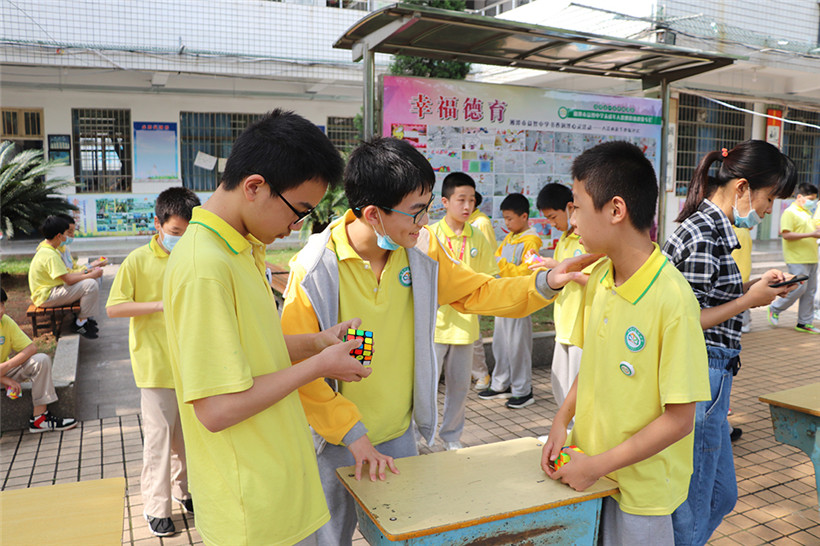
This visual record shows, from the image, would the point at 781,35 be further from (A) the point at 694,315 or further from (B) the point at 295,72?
(A) the point at 694,315

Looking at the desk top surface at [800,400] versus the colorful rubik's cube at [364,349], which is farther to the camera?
the desk top surface at [800,400]

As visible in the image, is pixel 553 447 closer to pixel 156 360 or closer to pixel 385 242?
pixel 385 242

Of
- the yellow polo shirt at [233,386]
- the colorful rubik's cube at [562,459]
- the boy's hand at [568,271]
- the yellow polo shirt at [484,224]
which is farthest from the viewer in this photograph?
the yellow polo shirt at [484,224]

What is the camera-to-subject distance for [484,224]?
5.39m

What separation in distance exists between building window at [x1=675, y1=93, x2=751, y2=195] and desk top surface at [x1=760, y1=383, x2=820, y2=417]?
40.5 feet

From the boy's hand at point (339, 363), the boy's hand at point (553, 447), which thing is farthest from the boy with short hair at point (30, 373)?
the boy's hand at point (553, 447)

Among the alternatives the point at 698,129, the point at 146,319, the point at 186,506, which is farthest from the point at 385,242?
the point at 698,129

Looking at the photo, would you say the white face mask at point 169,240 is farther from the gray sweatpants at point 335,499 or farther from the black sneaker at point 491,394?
the black sneaker at point 491,394

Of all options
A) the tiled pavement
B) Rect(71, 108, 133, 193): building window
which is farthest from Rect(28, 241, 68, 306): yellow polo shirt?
Rect(71, 108, 133, 193): building window

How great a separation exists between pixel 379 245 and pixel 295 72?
1123cm

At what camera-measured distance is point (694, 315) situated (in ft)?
5.67

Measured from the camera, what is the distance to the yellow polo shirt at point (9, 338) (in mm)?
4492

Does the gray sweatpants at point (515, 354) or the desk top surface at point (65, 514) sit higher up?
the desk top surface at point (65, 514)

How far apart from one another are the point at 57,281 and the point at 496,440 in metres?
5.29
